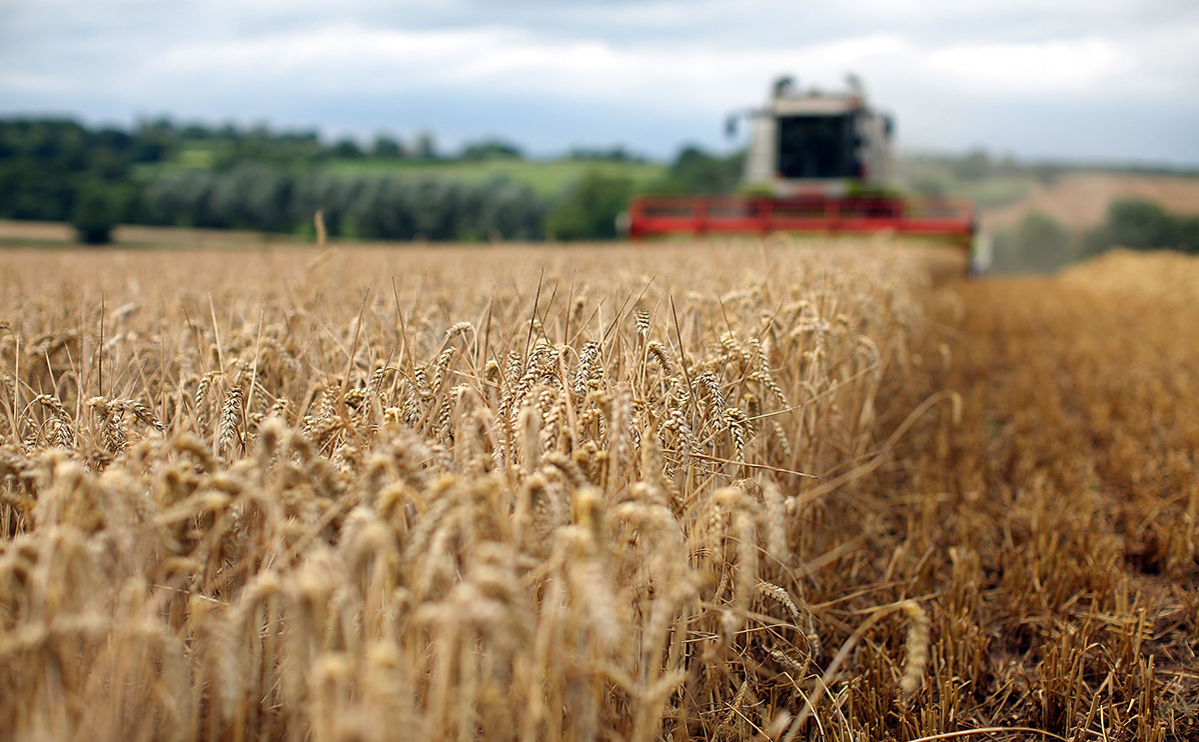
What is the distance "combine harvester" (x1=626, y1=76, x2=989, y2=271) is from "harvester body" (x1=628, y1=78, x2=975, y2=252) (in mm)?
17

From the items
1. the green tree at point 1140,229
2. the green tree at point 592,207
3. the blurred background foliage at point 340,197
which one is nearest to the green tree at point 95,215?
the blurred background foliage at point 340,197

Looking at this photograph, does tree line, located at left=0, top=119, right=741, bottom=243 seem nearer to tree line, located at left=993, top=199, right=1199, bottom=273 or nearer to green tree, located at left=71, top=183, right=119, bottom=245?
green tree, located at left=71, top=183, right=119, bottom=245

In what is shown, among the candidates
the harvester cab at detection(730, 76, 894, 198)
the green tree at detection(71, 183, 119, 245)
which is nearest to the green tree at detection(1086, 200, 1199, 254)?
the harvester cab at detection(730, 76, 894, 198)

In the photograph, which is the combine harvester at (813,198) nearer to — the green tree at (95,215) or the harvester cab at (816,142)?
the harvester cab at (816,142)

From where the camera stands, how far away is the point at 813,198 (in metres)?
15.2

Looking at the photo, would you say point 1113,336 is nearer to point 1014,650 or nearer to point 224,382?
point 1014,650

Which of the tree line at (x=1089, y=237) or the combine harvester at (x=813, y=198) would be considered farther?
the tree line at (x=1089, y=237)

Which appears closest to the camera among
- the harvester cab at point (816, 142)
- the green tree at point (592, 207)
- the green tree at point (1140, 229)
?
the harvester cab at point (816, 142)

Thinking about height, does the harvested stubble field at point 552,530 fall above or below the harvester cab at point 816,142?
below

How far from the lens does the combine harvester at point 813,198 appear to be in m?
13.7

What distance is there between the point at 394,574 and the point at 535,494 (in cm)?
26

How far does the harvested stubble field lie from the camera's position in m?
0.89

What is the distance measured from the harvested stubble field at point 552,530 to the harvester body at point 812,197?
9807 mm

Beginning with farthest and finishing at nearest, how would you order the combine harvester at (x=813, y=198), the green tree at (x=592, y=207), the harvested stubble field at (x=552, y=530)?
the green tree at (x=592, y=207)
the combine harvester at (x=813, y=198)
the harvested stubble field at (x=552, y=530)
